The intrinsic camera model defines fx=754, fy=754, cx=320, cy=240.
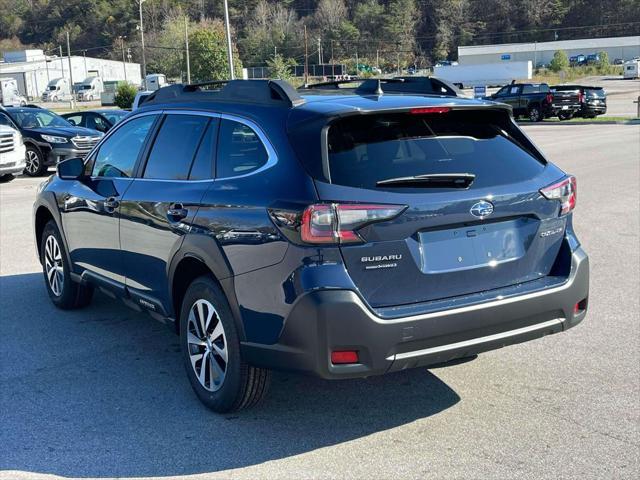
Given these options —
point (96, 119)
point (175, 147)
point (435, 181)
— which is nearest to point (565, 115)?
point (96, 119)

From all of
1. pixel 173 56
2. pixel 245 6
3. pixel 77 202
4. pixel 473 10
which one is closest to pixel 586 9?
pixel 473 10

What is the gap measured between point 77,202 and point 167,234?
169 centimetres

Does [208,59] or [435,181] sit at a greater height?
[208,59]

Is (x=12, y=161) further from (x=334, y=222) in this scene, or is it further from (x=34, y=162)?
(x=334, y=222)

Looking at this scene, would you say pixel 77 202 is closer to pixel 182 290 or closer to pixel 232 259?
pixel 182 290

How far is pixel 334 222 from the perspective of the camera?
11.9ft

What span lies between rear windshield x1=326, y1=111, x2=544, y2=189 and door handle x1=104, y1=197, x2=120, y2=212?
2.07 meters

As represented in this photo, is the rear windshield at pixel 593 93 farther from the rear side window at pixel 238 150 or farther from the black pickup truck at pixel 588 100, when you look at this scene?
the rear side window at pixel 238 150

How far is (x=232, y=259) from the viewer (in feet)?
13.2

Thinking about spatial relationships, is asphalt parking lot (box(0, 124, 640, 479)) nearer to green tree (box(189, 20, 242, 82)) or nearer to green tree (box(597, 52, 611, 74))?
green tree (box(189, 20, 242, 82))

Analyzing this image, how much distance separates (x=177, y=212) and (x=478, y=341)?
1920 millimetres

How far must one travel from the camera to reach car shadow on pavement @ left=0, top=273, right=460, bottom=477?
153 inches

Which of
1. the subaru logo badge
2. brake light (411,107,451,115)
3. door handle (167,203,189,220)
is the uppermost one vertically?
brake light (411,107,451,115)

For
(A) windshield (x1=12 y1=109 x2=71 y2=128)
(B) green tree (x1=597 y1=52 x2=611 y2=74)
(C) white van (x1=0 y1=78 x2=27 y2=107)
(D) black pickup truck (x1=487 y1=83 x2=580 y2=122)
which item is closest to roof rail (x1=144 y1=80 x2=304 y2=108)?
(A) windshield (x1=12 y1=109 x2=71 y2=128)
